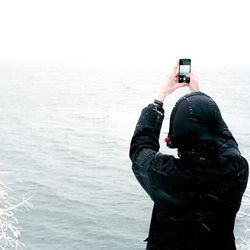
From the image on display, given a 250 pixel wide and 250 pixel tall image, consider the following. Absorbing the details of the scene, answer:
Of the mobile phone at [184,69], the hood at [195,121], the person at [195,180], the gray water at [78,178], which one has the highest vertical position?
the mobile phone at [184,69]

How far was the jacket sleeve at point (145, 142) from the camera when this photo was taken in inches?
99.0

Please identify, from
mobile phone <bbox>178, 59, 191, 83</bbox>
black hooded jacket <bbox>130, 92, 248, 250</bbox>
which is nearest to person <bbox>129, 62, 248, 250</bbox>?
black hooded jacket <bbox>130, 92, 248, 250</bbox>

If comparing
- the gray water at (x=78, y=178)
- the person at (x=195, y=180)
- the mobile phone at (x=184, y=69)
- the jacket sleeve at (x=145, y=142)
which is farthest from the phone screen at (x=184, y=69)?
the gray water at (x=78, y=178)

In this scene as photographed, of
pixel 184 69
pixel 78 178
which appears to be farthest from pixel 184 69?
pixel 78 178

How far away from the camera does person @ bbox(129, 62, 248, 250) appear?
7.72 feet

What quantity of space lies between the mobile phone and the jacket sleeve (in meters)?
0.28

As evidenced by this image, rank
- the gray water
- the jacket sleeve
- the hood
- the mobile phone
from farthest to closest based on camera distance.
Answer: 1. the gray water
2. the mobile phone
3. the jacket sleeve
4. the hood

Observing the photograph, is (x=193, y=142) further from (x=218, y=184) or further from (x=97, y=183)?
(x=97, y=183)

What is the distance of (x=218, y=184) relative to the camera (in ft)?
7.91

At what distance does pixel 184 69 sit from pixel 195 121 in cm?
66

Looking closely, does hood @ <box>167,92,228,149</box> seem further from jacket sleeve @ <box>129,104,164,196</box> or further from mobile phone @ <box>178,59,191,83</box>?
mobile phone @ <box>178,59,191,83</box>

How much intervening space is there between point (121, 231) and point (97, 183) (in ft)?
40.7

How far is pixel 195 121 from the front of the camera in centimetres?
232

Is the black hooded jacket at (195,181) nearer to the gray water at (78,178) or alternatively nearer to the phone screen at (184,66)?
the phone screen at (184,66)
